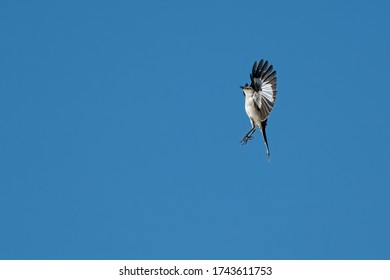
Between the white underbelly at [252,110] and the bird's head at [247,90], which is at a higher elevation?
the bird's head at [247,90]

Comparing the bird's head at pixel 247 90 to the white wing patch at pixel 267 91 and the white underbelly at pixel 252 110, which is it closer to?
the white underbelly at pixel 252 110

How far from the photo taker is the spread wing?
19.4 m

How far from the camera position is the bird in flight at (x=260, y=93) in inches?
763

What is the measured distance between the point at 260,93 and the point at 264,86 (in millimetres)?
162

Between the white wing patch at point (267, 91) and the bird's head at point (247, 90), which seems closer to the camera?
the white wing patch at point (267, 91)
